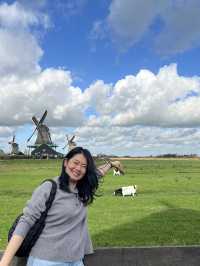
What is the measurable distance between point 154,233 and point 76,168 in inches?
203

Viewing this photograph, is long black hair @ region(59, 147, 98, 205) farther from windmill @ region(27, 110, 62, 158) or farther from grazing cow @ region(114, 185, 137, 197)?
windmill @ region(27, 110, 62, 158)

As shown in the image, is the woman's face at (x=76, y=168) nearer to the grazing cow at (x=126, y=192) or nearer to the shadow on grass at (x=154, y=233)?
the shadow on grass at (x=154, y=233)

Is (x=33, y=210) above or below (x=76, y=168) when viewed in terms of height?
below

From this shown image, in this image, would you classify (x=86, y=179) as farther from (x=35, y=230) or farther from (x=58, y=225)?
(x=35, y=230)

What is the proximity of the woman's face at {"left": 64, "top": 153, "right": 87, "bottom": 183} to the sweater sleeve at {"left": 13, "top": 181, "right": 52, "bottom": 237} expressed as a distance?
292 millimetres

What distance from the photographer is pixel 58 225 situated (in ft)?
14.0

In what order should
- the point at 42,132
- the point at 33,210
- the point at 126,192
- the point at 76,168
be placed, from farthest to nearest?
the point at 42,132 < the point at 126,192 < the point at 76,168 < the point at 33,210

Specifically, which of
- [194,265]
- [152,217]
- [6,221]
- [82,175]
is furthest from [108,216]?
[82,175]

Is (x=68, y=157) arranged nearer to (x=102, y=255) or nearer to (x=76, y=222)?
(x=76, y=222)

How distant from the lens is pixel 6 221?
11.4 m

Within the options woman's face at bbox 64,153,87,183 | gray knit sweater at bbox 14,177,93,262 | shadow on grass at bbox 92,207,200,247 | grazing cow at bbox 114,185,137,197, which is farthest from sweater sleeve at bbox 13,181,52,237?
grazing cow at bbox 114,185,137,197

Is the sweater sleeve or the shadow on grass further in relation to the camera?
the shadow on grass

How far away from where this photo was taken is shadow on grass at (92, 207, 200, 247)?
26.6 feet

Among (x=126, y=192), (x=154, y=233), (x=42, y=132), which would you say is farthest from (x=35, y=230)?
(x=42, y=132)
